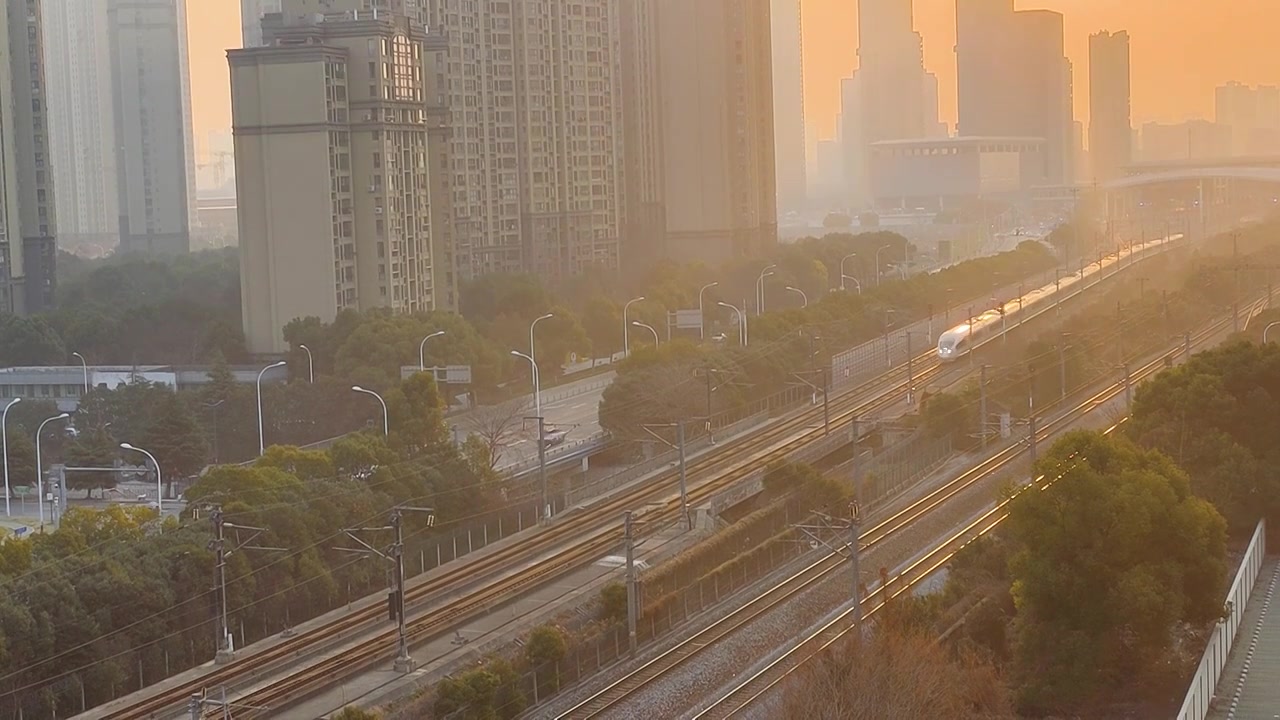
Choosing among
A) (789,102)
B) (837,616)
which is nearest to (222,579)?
(837,616)

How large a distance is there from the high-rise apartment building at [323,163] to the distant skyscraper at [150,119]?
29.7m

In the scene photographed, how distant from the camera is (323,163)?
66.4 ft

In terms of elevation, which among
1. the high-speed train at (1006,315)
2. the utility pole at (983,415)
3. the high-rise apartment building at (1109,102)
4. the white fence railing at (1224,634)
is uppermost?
the high-rise apartment building at (1109,102)

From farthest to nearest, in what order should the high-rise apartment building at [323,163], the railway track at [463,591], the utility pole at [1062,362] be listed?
1. the high-rise apartment building at [323,163]
2. the utility pole at [1062,362]
3. the railway track at [463,591]

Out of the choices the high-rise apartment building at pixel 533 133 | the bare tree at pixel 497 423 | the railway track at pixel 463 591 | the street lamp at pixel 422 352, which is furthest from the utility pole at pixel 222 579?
the high-rise apartment building at pixel 533 133

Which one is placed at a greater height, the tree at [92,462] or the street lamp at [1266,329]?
the street lamp at [1266,329]

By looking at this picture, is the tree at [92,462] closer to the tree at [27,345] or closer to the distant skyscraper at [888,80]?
the tree at [27,345]

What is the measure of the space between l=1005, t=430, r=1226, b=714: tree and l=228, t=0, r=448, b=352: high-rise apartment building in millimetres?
12754

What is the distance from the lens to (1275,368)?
12.6 meters

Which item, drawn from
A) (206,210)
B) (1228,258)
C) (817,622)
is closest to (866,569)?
(817,622)

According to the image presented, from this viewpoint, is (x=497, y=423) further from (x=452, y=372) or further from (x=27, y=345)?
(x=27, y=345)

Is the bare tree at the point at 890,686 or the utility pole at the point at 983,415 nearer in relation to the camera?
the bare tree at the point at 890,686

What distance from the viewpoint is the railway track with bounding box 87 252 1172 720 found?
31.8ft

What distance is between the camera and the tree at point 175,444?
15.4m
